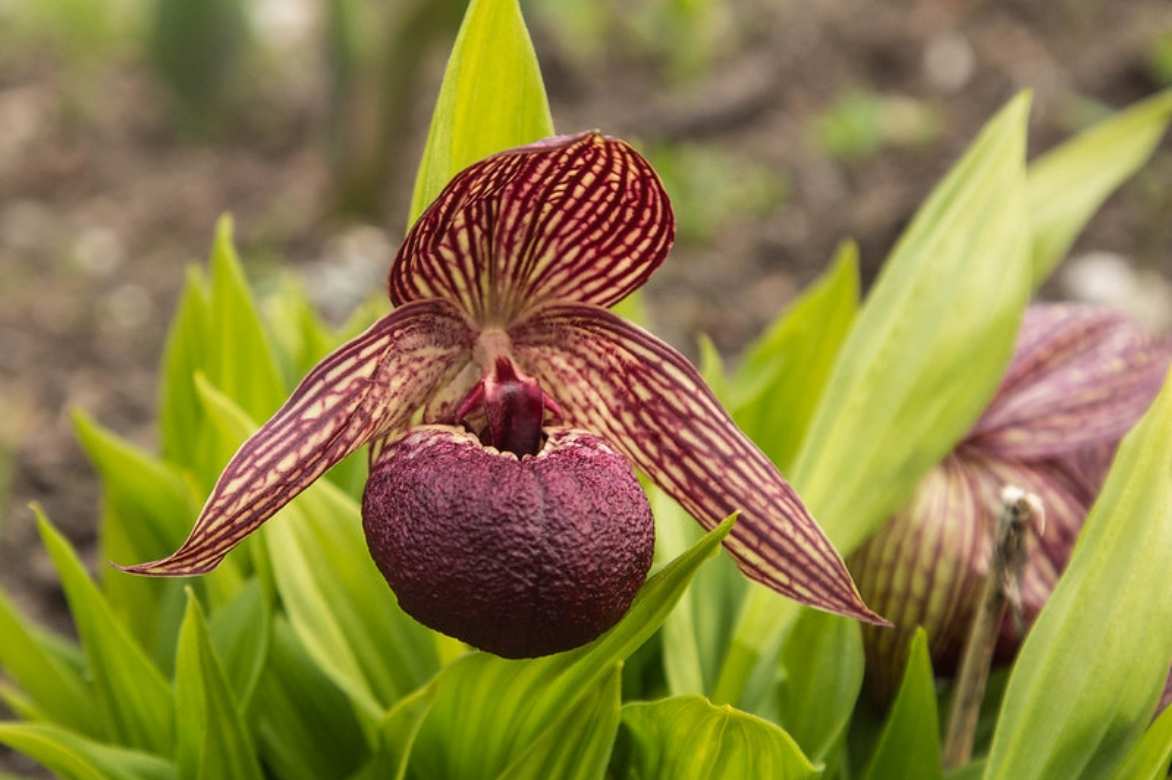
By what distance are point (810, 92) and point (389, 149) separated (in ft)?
4.14

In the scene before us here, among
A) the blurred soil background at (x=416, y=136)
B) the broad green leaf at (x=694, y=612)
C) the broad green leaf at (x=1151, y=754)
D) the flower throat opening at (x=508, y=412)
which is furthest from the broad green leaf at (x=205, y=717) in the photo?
the blurred soil background at (x=416, y=136)

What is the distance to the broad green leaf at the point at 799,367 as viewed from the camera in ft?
5.39

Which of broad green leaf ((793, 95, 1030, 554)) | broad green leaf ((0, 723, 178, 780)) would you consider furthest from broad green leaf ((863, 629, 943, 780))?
broad green leaf ((0, 723, 178, 780))

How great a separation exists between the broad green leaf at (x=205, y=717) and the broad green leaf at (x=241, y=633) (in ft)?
0.20

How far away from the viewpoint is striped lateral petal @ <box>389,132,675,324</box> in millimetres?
1011

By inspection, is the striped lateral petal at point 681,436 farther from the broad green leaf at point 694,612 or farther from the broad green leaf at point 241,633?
the broad green leaf at point 241,633

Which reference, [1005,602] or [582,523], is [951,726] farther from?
[582,523]

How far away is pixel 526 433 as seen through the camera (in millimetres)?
1070

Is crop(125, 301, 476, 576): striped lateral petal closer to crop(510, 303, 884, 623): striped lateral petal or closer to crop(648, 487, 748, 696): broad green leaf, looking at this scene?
crop(510, 303, 884, 623): striped lateral petal

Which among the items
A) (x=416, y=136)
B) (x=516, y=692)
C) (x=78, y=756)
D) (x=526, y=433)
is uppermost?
(x=416, y=136)

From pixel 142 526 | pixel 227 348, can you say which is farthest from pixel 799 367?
pixel 142 526

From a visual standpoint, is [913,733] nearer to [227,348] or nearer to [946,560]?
[946,560]

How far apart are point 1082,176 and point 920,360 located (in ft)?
1.29

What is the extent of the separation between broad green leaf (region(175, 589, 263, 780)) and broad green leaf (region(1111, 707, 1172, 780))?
0.72 meters
